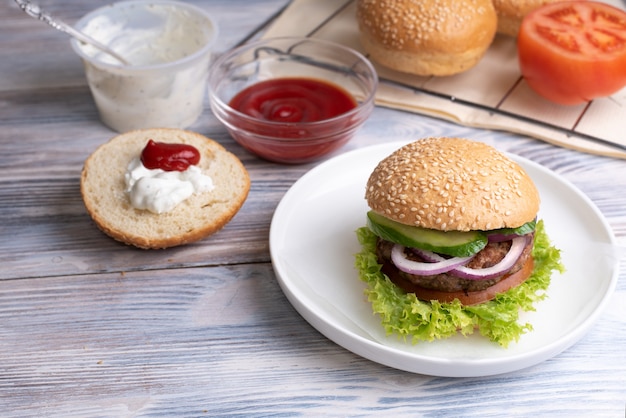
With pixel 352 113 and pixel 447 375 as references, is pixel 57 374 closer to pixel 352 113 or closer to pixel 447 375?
pixel 447 375

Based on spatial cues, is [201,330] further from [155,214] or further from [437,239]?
[437,239]

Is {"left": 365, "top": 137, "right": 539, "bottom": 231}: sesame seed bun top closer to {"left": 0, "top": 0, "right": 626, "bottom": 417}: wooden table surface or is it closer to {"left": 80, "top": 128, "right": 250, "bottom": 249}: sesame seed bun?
{"left": 0, "top": 0, "right": 626, "bottom": 417}: wooden table surface

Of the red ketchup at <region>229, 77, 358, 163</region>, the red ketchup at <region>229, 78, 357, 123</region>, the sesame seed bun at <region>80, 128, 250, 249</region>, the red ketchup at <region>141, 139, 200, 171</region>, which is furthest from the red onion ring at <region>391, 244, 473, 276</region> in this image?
the red ketchup at <region>229, 78, 357, 123</region>

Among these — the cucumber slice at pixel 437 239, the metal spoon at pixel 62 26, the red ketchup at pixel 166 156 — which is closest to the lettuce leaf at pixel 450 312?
the cucumber slice at pixel 437 239

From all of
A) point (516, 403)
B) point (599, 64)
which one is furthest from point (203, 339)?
point (599, 64)

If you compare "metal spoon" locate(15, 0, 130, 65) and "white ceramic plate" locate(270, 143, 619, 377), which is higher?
"metal spoon" locate(15, 0, 130, 65)

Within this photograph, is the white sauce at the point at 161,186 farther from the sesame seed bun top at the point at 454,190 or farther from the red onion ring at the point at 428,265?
Answer: the red onion ring at the point at 428,265
